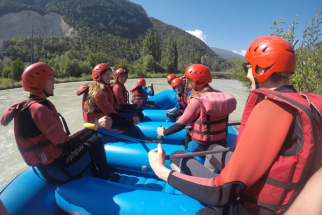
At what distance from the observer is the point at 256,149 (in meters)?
0.77

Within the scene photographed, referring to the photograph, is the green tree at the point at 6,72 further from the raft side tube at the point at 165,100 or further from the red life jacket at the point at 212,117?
the red life jacket at the point at 212,117

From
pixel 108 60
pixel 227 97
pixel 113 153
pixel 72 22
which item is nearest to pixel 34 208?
pixel 113 153

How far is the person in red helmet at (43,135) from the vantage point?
1.49 metres

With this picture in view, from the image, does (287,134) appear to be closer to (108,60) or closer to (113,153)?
(113,153)

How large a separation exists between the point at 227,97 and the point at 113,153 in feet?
6.20

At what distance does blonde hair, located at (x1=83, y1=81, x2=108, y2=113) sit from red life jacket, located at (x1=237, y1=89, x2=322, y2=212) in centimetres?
250

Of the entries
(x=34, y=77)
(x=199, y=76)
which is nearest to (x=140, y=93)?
(x=199, y=76)

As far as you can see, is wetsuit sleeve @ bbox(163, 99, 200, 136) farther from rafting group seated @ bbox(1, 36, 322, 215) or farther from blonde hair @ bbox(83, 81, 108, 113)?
blonde hair @ bbox(83, 81, 108, 113)

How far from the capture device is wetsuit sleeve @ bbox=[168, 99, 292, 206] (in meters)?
0.76

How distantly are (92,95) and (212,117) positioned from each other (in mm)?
1963

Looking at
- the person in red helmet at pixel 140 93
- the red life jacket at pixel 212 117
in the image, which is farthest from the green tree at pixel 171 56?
the red life jacket at pixel 212 117

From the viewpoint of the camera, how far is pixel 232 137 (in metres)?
2.91

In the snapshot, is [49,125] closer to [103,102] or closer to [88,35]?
[103,102]

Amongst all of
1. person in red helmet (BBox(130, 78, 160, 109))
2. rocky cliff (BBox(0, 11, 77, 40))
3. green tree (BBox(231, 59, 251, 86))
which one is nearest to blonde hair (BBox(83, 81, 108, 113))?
person in red helmet (BBox(130, 78, 160, 109))
